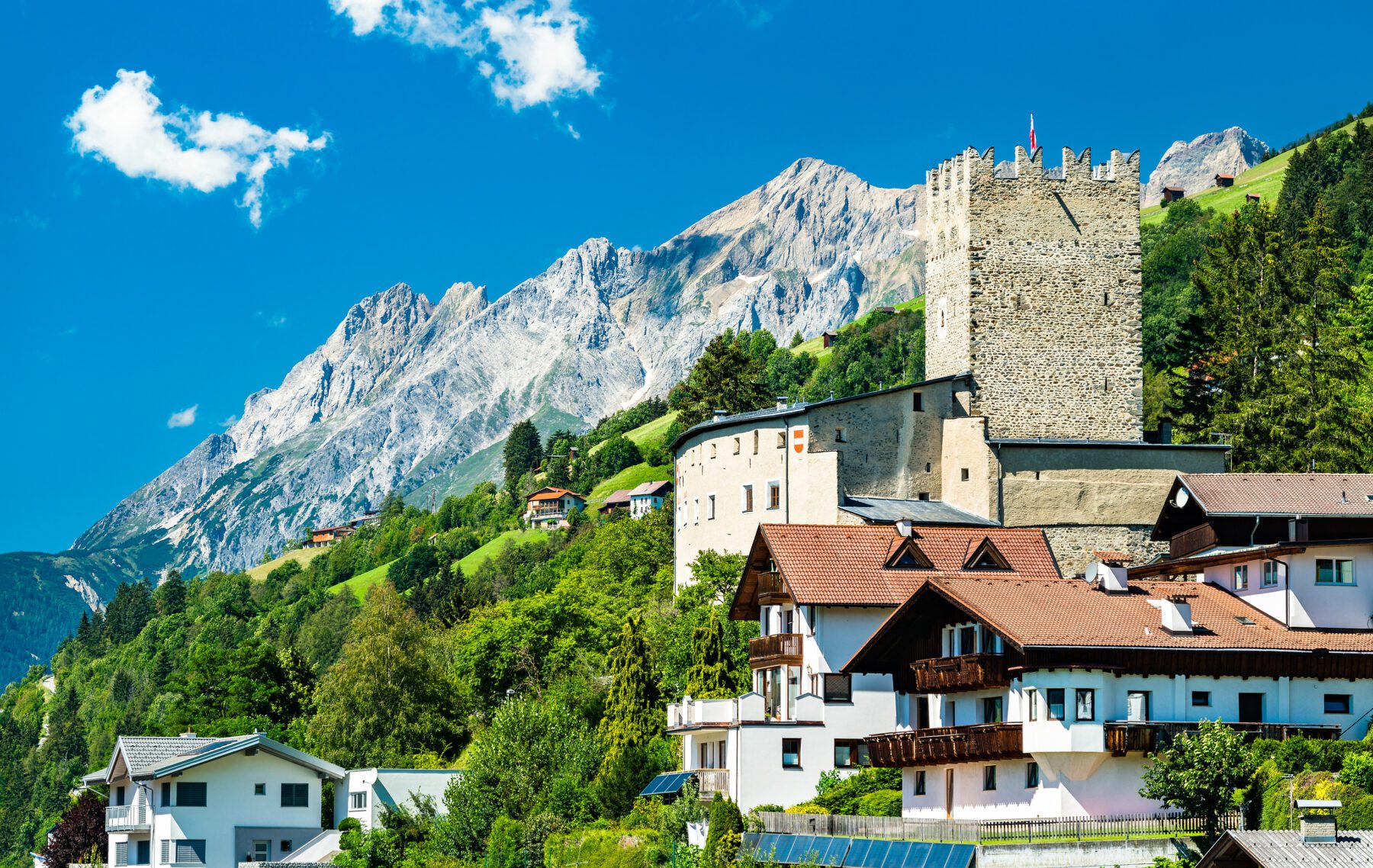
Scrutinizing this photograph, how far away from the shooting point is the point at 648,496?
551ft

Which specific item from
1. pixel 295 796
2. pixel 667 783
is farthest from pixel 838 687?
pixel 295 796

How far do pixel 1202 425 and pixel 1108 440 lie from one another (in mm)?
10821

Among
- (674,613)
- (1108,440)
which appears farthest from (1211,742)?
(674,613)

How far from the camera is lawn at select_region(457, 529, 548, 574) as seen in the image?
607 feet

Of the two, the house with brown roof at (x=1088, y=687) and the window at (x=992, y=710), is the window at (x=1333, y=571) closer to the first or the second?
the house with brown roof at (x=1088, y=687)

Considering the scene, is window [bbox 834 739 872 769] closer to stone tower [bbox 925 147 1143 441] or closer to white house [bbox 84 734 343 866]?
stone tower [bbox 925 147 1143 441]

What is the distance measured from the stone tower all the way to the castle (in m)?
0.05

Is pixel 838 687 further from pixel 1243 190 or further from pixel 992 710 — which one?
pixel 1243 190

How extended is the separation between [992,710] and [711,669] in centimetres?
1450

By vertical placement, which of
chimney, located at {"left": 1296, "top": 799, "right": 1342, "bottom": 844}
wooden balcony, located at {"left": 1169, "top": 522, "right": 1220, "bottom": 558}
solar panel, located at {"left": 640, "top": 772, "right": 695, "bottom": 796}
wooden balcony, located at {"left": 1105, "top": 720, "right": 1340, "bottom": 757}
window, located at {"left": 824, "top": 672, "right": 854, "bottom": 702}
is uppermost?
wooden balcony, located at {"left": 1169, "top": 522, "right": 1220, "bottom": 558}

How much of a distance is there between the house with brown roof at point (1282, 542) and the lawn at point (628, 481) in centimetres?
12658

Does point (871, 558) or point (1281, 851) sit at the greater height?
point (871, 558)

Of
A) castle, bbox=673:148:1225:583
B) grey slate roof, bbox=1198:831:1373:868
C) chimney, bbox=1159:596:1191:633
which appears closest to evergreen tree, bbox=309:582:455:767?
castle, bbox=673:148:1225:583

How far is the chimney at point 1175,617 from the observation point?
42.8 metres
